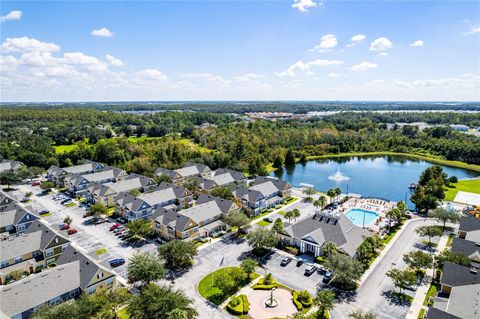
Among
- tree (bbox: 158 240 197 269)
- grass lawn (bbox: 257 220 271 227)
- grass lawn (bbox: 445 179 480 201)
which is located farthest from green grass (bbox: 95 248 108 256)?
grass lawn (bbox: 445 179 480 201)

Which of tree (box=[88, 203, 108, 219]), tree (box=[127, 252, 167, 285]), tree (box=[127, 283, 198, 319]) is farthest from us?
tree (box=[88, 203, 108, 219])

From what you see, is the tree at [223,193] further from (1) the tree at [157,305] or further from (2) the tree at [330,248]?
(1) the tree at [157,305]

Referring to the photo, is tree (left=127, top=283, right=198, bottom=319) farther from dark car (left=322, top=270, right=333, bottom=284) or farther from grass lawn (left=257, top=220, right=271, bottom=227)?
grass lawn (left=257, top=220, right=271, bottom=227)

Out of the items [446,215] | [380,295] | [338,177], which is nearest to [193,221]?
[380,295]

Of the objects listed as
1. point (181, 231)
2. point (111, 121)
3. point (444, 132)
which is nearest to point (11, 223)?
point (181, 231)

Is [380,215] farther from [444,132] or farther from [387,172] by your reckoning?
[444,132]

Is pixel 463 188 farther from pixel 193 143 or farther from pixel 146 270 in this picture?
pixel 193 143

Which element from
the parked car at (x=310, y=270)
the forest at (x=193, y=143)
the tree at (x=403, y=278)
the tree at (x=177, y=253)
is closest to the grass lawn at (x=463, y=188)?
the forest at (x=193, y=143)
